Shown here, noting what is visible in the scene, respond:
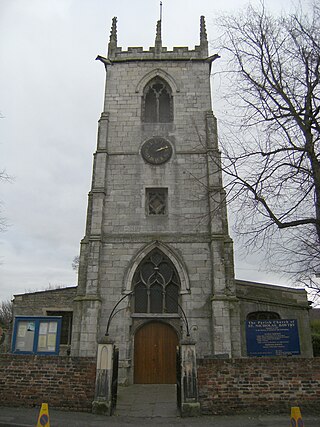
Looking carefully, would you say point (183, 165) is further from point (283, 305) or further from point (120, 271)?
point (283, 305)

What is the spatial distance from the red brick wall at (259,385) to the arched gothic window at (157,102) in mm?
11891

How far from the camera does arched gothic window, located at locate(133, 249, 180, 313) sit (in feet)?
46.0

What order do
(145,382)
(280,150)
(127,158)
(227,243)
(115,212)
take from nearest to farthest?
(280,150), (145,382), (227,243), (115,212), (127,158)

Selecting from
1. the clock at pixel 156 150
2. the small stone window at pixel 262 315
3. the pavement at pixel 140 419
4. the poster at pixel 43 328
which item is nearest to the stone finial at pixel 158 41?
the clock at pixel 156 150

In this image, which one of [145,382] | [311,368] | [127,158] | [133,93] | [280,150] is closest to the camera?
[311,368]

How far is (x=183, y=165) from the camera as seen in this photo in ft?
52.2

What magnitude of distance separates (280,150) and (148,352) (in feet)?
28.3

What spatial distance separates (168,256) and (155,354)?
12.0ft

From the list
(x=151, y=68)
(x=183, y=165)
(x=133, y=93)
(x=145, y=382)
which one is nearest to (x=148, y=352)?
(x=145, y=382)

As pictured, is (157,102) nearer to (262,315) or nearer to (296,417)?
(262,315)

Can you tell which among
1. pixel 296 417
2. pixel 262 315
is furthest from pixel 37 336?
pixel 262 315

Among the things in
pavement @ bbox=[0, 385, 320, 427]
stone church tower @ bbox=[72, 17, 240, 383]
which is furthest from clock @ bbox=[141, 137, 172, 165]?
pavement @ bbox=[0, 385, 320, 427]

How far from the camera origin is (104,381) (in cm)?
838

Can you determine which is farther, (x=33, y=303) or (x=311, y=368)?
(x=33, y=303)
